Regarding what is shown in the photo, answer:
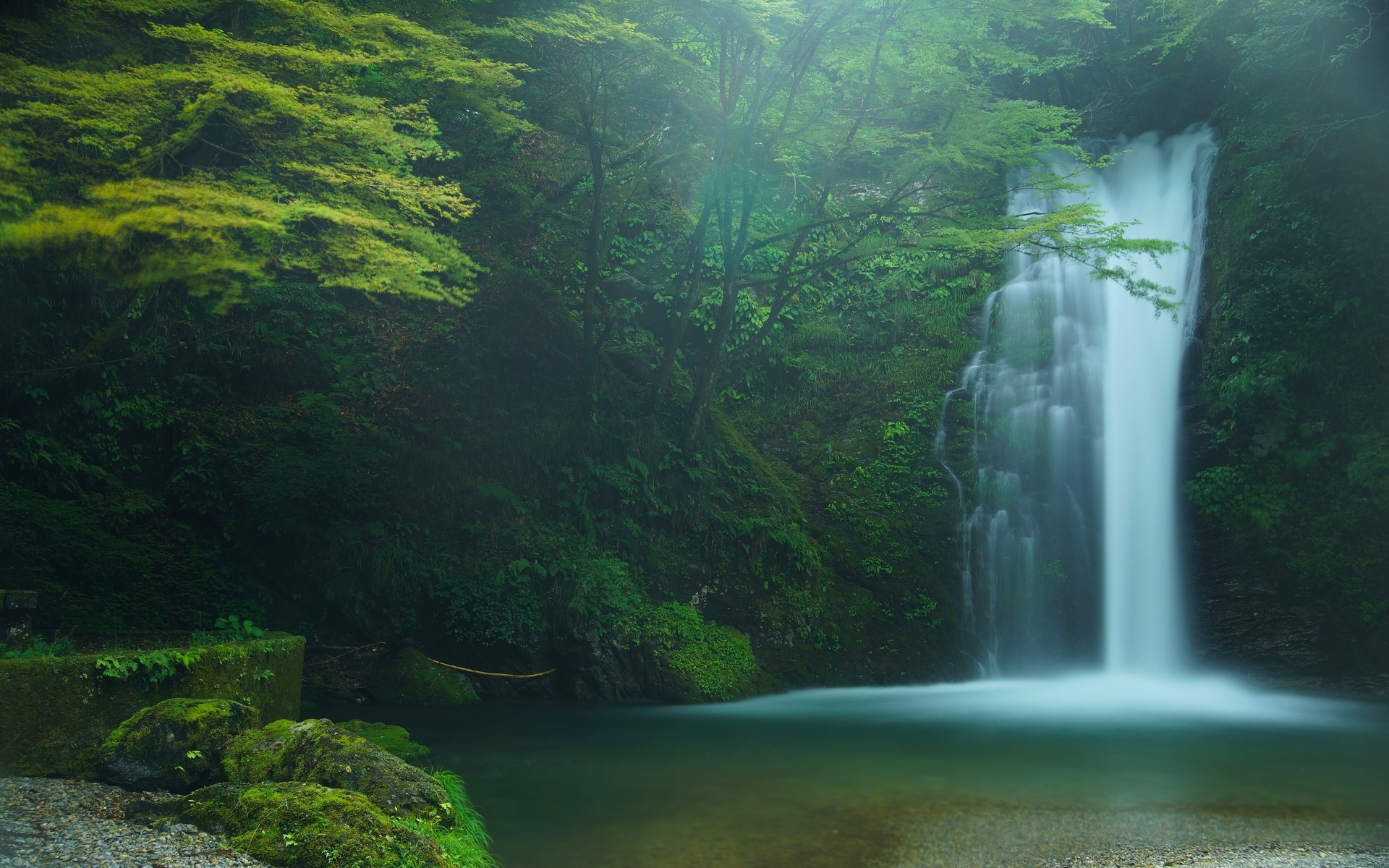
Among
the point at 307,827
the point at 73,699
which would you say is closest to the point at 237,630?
the point at 73,699

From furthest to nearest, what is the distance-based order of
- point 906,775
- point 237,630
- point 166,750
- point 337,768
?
1. point 906,775
2. point 237,630
3. point 166,750
4. point 337,768

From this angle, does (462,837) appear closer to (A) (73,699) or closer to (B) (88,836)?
(B) (88,836)

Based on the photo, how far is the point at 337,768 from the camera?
4703 millimetres

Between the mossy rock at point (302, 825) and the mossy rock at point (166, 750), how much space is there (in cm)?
35

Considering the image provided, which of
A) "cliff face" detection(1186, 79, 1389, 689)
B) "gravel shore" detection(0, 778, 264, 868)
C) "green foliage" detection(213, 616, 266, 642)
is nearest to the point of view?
"gravel shore" detection(0, 778, 264, 868)

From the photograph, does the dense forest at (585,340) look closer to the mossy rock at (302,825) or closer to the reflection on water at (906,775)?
the reflection on water at (906,775)

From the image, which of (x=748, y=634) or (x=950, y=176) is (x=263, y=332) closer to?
(x=748, y=634)

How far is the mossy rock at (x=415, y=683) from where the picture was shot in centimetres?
991

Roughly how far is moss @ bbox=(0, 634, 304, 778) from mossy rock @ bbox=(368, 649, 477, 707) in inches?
170

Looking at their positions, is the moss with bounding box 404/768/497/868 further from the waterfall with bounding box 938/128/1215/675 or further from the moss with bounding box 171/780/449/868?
the waterfall with bounding box 938/128/1215/675

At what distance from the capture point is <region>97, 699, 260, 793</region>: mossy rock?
4.77 metres

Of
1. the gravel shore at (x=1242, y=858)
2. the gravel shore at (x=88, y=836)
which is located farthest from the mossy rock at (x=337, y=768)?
the gravel shore at (x=1242, y=858)

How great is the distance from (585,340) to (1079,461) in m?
7.36

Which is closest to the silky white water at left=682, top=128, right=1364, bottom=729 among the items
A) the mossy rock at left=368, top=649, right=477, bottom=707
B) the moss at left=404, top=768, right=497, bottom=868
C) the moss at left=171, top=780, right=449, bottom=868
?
the mossy rock at left=368, top=649, right=477, bottom=707
